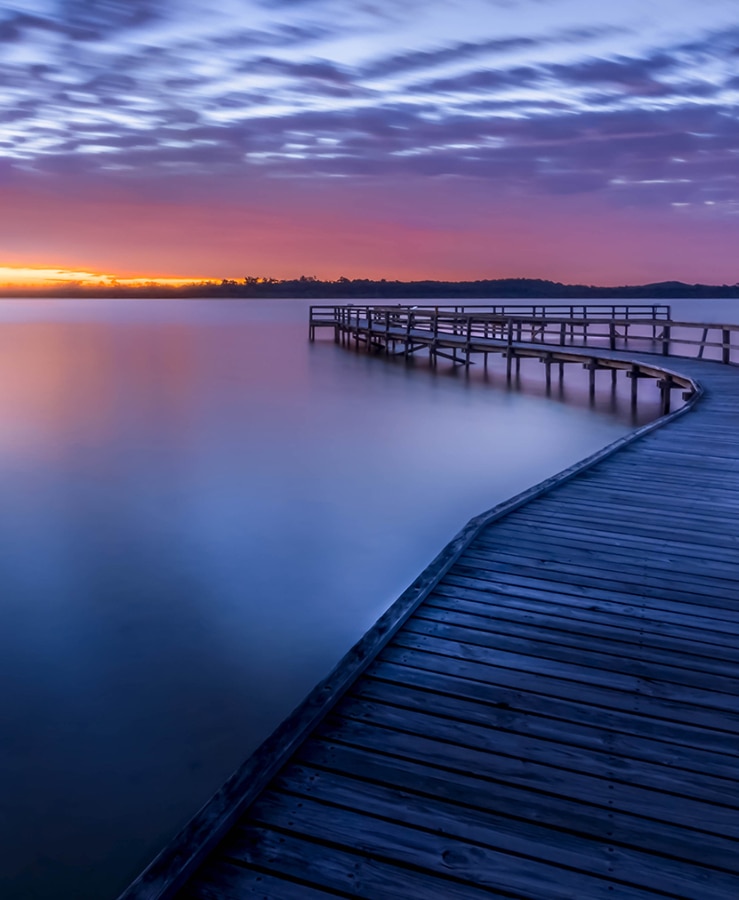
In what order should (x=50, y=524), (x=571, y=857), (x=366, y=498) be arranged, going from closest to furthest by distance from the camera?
(x=571, y=857) → (x=50, y=524) → (x=366, y=498)

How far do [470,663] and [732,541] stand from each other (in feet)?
8.41

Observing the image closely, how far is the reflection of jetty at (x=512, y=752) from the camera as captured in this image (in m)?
2.27

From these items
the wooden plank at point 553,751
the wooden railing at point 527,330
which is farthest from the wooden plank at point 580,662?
the wooden railing at point 527,330

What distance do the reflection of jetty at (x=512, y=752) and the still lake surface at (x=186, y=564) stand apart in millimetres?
1441

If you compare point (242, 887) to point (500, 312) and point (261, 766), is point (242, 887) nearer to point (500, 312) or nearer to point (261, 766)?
point (261, 766)

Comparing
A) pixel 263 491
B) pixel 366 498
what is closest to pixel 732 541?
pixel 366 498

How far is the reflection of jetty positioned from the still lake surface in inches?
56.7

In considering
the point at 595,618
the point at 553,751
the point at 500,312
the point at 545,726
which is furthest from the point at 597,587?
the point at 500,312

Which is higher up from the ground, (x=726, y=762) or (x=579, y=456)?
(x=726, y=762)

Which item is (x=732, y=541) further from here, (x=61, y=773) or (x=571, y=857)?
(x=61, y=773)

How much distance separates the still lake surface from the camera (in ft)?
13.6

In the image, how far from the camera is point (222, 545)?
8641mm

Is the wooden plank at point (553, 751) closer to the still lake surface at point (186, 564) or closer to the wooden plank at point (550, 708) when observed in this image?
the wooden plank at point (550, 708)

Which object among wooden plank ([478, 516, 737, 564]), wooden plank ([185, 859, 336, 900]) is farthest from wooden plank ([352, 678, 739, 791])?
wooden plank ([478, 516, 737, 564])
